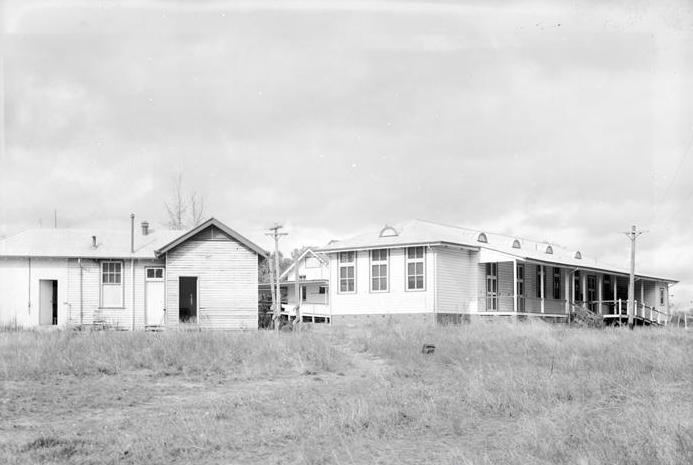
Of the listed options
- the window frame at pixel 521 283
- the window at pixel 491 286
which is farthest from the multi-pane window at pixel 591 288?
the window at pixel 491 286

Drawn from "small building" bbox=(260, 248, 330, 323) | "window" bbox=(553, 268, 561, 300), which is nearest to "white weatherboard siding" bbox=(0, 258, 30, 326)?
"small building" bbox=(260, 248, 330, 323)

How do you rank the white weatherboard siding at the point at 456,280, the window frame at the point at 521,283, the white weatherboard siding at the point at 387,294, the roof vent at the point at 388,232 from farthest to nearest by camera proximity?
the window frame at the point at 521,283, the roof vent at the point at 388,232, the white weatherboard siding at the point at 456,280, the white weatherboard siding at the point at 387,294

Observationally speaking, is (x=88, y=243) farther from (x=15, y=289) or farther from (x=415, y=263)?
(x=415, y=263)

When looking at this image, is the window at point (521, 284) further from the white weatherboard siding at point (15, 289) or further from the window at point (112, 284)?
the white weatherboard siding at point (15, 289)

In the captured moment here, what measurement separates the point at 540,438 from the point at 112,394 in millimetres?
7094

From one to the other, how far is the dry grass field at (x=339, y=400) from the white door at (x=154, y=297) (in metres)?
9.41

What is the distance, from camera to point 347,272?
34594 mm

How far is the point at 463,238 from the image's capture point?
3538cm

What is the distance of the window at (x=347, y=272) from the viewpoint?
3428cm

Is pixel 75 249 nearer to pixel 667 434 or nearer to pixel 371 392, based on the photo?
pixel 371 392

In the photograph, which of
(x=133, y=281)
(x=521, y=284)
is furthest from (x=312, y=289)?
(x=133, y=281)

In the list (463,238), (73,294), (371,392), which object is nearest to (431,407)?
(371,392)

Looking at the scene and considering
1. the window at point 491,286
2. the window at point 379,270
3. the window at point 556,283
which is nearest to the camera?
the window at point 379,270

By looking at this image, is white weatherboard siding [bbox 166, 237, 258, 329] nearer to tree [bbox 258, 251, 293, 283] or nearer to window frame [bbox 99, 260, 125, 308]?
window frame [bbox 99, 260, 125, 308]
